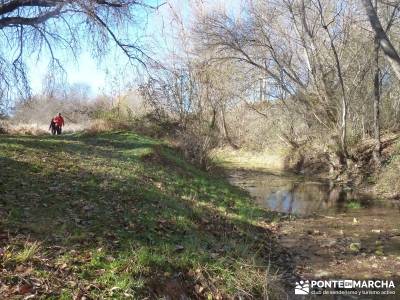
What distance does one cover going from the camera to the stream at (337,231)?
25.2 feet

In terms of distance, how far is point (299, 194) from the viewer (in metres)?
17.4

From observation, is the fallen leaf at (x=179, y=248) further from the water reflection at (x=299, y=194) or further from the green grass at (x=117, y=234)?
the water reflection at (x=299, y=194)

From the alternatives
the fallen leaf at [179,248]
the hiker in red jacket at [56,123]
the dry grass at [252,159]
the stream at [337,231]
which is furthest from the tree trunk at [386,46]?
the hiker in red jacket at [56,123]

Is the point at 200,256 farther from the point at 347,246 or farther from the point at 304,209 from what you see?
the point at 304,209

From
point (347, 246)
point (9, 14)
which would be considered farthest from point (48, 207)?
point (347, 246)

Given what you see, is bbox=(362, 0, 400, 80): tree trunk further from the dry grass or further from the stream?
the dry grass

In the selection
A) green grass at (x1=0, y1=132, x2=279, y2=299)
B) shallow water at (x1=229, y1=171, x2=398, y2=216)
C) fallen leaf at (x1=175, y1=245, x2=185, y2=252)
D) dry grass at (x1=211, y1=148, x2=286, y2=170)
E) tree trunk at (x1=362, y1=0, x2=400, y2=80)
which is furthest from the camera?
dry grass at (x1=211, y1=148, x2=286, y2=170)

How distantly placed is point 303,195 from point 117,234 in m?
11.8

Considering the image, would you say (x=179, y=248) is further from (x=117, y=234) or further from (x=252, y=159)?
(x=252, y=159)

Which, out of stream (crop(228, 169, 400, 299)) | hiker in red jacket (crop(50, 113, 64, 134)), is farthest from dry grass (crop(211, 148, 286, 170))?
hiker in red jacket (crop(50, 113, 64, 134))

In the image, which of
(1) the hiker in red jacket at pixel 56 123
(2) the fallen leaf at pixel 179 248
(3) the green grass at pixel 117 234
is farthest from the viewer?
(1) the hiker in red jacket at pixel 56 123

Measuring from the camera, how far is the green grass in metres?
4.94

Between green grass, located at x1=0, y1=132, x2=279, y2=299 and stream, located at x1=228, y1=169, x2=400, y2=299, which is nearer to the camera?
green grass, located at x1=0, y1=132, x2=279, y2=299

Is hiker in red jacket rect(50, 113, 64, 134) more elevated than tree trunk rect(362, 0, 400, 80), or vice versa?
tree trunk rect(362, 0, 400, 80)
